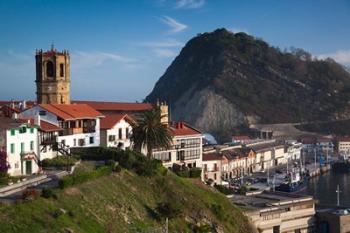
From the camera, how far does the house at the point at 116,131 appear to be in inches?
2953

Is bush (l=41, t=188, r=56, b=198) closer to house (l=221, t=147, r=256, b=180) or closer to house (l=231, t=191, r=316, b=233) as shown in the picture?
house (l=231, t=191, r=316, b=233)

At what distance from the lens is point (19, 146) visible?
5394 centimetres

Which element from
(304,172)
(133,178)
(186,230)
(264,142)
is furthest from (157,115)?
(264,142)

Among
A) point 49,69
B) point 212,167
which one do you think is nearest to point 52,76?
point 49,69

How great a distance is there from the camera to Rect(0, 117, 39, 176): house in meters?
51.6

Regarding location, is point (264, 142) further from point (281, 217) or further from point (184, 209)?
point (184, 209)

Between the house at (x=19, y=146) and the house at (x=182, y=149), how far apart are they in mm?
37729

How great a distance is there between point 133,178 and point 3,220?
19.9 metres

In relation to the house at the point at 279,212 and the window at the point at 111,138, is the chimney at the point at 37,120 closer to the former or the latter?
the window at the point at 111,138

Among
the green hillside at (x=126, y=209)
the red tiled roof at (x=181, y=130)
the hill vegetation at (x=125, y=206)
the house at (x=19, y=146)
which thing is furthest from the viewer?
the red tiled roof at (x=181, y=130)

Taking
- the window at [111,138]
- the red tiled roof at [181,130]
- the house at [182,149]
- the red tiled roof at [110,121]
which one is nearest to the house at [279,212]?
the window at [111,138]

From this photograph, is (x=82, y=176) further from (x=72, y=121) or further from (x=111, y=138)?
(x=111, y=138)

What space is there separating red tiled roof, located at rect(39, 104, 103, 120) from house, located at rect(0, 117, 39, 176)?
319 inches

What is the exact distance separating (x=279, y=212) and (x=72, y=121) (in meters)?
24.6
